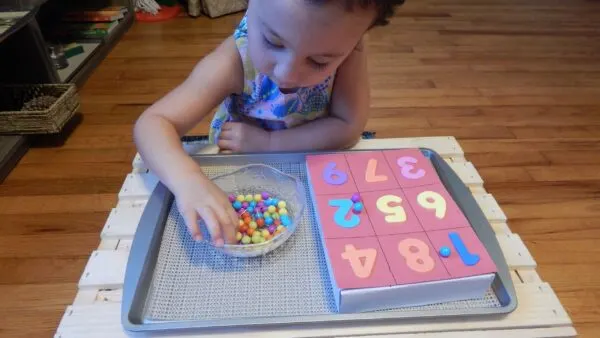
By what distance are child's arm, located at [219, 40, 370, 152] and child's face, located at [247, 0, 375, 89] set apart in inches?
6.7

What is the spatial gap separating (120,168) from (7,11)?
19.7 inches

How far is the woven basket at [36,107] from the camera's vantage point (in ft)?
3.48

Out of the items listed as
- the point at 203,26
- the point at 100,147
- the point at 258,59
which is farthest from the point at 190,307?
the point at 203,26

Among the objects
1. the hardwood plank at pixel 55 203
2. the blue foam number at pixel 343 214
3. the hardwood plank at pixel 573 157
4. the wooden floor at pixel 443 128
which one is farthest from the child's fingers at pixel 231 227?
the hardwood plank at pixel 573 157

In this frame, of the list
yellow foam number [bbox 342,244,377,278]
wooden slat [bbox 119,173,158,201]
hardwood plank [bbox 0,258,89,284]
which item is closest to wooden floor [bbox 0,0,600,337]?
hardwood plank [bbox 0,258,89,284]

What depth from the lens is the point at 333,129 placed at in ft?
2.13

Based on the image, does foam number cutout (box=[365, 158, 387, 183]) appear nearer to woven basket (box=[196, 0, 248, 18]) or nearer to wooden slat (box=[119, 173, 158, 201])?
wooden slat (box=[119, 173, 158, 201])

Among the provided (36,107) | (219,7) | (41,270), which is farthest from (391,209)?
(219,7)

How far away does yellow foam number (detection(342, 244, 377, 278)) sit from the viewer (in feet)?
1.32

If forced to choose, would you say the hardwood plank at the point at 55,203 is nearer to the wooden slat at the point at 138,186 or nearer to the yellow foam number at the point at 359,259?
the wooden slat at the point at 138,186

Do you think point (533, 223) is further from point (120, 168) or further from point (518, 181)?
point (120, 168)

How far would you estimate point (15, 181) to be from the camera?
1016mm

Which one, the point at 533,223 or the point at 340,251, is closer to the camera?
the point at 340,251

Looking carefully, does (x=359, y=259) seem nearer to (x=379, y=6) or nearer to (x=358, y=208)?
(x=358, y=208)
